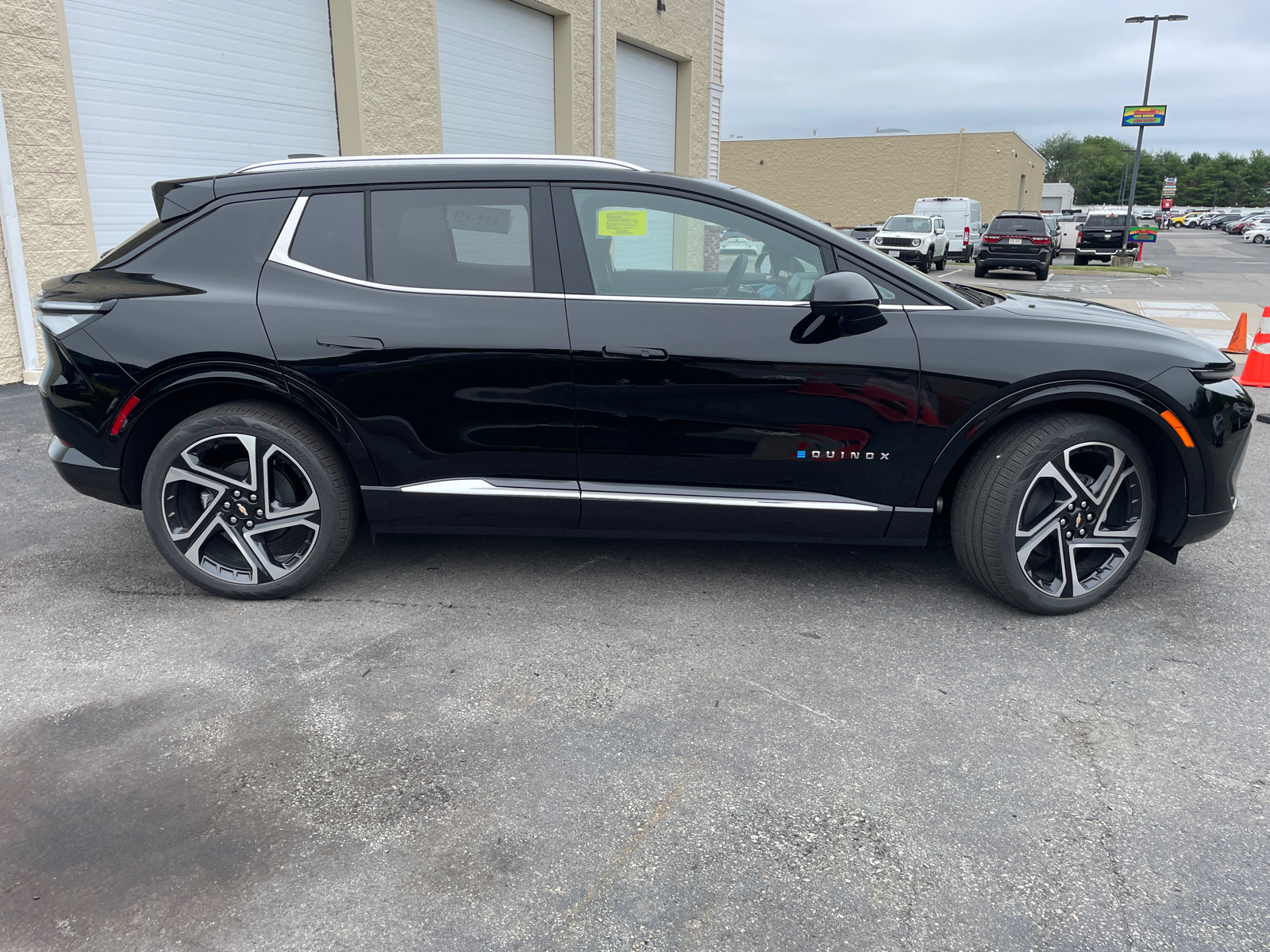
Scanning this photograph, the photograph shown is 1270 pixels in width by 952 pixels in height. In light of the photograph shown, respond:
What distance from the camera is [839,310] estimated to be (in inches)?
129

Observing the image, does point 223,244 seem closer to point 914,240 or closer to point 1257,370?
point 1257,370

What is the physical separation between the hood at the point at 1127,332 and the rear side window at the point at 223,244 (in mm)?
2950

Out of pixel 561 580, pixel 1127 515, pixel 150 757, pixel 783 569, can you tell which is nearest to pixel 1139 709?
pixel 1127 515

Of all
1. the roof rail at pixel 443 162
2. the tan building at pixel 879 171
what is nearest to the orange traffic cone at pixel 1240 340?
the roof rail at pixel 443 162

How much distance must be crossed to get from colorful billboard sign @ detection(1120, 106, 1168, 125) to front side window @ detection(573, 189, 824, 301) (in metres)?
28.8

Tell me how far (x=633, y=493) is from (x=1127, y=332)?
79.1 inches

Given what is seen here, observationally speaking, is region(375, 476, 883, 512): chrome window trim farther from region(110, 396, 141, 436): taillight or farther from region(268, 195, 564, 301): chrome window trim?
region(110, 396, 141, 436): taillight

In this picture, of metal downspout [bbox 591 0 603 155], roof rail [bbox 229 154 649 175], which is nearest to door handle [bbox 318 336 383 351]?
roof rail [bbox 229 154 649 175]

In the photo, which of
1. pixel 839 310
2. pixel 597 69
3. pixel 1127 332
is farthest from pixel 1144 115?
pixel 839 310

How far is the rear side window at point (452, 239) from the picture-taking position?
345 centimetres

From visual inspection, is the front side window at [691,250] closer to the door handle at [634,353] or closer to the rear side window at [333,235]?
the door handle at [634,353]

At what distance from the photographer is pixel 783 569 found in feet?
13.2

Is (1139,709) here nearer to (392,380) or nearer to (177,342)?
(392,380)

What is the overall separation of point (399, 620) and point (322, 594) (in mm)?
466
